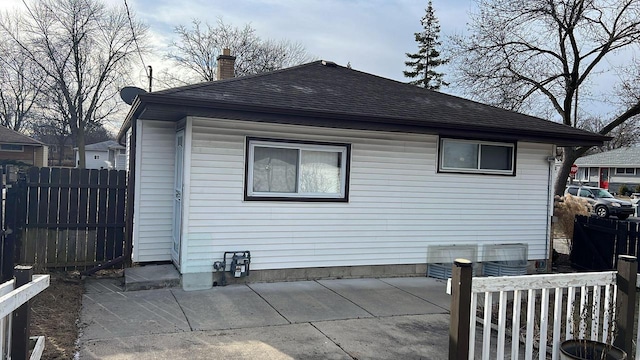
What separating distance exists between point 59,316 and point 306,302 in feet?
9.33

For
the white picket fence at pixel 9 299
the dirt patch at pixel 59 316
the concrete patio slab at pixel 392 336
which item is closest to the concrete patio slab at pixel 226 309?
the concrete patio slab at pixel 392 336

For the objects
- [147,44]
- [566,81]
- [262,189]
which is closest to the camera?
[262,189]

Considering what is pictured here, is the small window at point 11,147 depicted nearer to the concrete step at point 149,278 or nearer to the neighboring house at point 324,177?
the neighboring house at point 324,177

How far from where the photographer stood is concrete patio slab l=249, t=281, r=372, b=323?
5.53 meters

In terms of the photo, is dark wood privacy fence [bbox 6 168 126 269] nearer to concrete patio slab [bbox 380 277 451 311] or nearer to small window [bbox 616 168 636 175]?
concrete patio slab [bbox 380 277 451 311]

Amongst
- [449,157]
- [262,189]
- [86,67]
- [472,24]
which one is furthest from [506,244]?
[86,67]

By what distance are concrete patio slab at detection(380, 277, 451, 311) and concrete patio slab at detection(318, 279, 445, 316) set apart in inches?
5.2

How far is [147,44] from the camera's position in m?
30.6

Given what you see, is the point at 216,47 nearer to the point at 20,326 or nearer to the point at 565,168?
the point at 565,168

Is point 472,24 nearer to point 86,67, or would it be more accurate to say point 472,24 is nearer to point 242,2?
point 242,2

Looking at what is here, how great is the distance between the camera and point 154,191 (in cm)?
738

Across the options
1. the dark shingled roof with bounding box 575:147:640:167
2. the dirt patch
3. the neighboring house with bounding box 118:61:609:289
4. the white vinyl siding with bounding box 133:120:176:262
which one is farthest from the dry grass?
the dark shingled roof with bounding box 575:147:640:167

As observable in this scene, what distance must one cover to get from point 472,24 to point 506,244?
441 inches

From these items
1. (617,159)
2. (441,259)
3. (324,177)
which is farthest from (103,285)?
(617,159)
